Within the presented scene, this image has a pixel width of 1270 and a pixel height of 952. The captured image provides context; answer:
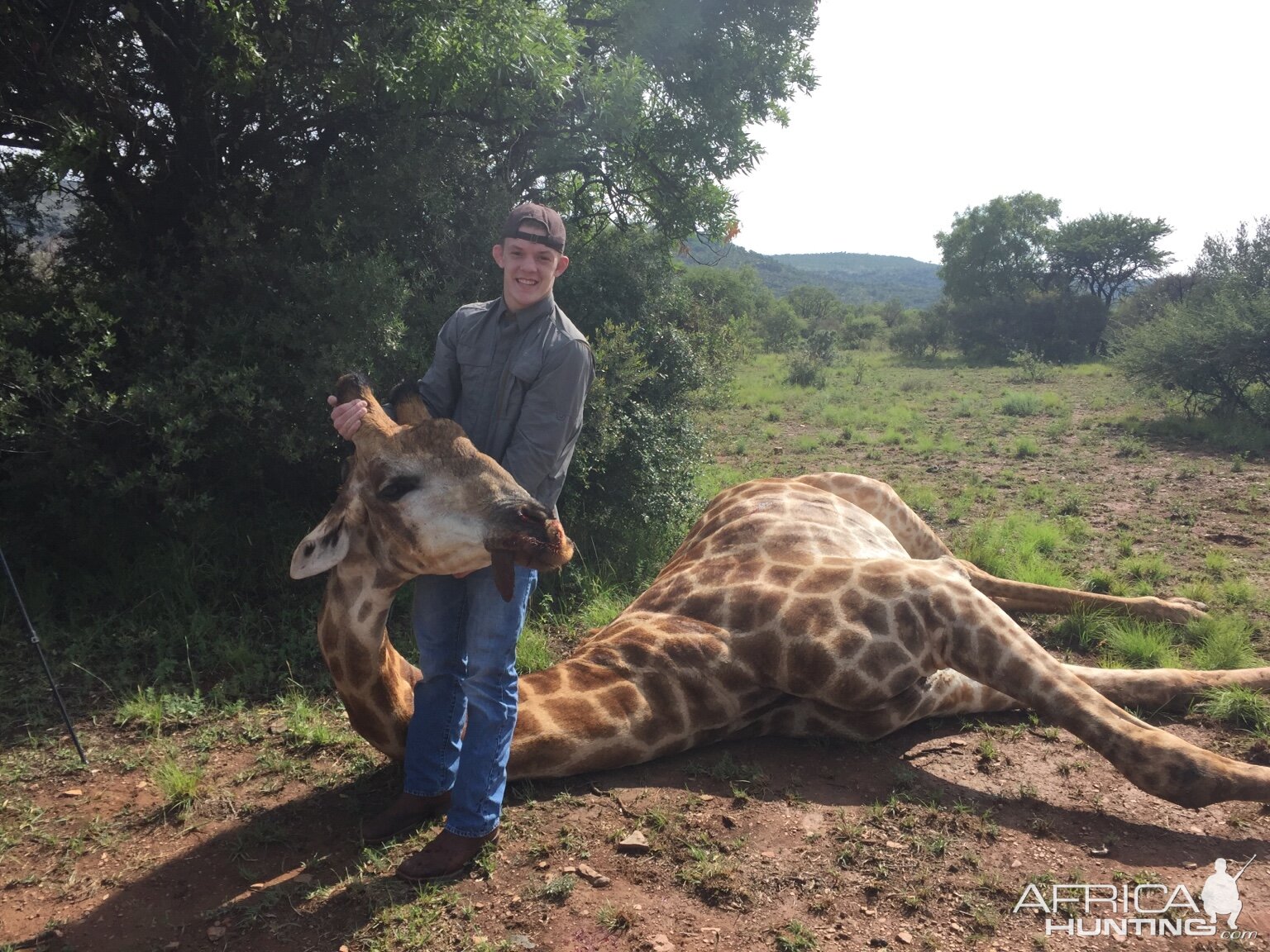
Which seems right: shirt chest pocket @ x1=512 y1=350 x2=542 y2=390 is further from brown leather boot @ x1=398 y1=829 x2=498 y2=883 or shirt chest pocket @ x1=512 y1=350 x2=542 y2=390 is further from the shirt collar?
brown leather boot @ x1=398 y1=829 x2=498 y2=883

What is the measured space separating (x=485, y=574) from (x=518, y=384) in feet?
2.54

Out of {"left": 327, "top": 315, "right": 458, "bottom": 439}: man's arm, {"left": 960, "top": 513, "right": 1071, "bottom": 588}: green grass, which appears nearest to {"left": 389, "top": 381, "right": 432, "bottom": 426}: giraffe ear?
{"left": 327, "top": 315, "right": 458, "bottom": 439}: man's arm

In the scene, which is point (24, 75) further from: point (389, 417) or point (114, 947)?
point (114, 947)

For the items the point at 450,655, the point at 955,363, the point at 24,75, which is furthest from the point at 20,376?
the point at 955,363

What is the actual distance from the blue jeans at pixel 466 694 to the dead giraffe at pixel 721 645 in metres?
0.17

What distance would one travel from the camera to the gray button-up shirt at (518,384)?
3250mm

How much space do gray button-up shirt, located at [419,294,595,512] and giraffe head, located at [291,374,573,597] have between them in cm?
A: 27

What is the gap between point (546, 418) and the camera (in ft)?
10.6

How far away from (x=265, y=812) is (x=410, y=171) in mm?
4642

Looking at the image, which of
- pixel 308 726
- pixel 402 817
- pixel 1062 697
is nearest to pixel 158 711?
pixel 308 726

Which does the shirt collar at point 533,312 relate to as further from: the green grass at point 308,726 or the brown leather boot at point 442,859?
the green grass at point 308,726

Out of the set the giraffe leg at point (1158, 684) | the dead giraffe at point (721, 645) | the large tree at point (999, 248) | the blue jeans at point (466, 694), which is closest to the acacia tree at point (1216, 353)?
the giraffe leg at point (1158, 684)

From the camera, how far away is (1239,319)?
1473 centimetres

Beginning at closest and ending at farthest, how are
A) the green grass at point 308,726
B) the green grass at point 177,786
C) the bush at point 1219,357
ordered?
1. the green grass at point 177,786
2. the green grass at point 308,726
3. the bush at point 1219,357
